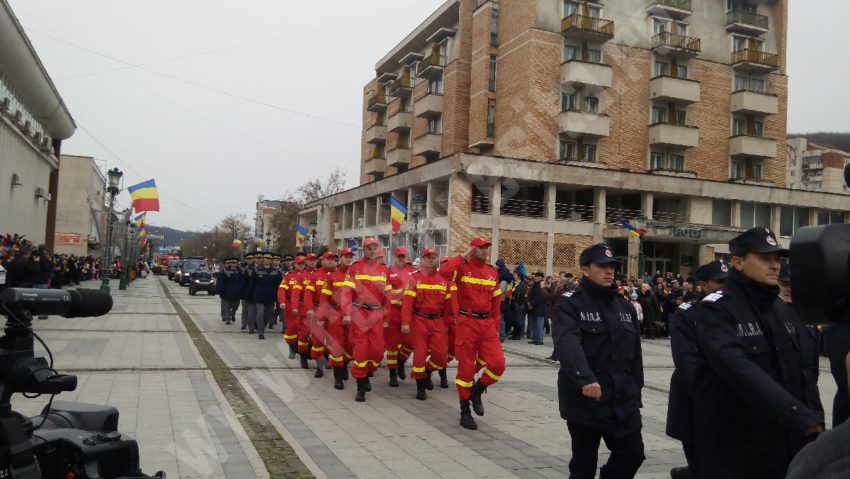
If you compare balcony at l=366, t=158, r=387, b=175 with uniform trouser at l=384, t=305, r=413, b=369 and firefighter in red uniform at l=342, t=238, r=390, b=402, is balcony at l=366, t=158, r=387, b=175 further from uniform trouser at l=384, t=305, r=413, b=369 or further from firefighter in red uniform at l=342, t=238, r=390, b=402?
firefighter in red uniform at l=342, t=238, r=390, b=402

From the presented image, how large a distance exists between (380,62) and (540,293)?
42087 mm

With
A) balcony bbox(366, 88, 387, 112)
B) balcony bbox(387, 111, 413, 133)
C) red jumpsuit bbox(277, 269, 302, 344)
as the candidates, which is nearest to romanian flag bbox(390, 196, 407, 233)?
red jumpsuit bbox(277, 269, 302, 344)

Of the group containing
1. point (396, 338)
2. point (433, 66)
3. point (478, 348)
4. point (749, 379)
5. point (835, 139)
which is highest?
point (433, 66)

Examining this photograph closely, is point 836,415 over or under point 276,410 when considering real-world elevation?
over

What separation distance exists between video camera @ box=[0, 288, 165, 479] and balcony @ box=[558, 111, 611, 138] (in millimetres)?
34400

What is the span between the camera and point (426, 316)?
8.88 meters

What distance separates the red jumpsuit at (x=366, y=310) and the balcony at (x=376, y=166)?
150 feet

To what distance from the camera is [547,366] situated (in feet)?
41.2

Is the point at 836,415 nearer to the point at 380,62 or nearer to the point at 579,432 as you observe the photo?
the point at 579,432

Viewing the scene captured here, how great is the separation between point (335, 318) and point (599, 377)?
6.35 meters

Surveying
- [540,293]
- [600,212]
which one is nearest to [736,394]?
[540,293]

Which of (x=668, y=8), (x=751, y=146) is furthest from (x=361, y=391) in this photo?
(x=751, y=146)

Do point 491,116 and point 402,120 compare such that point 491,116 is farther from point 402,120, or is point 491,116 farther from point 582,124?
point 402,120

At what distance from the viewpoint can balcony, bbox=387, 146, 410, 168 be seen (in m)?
50.6
